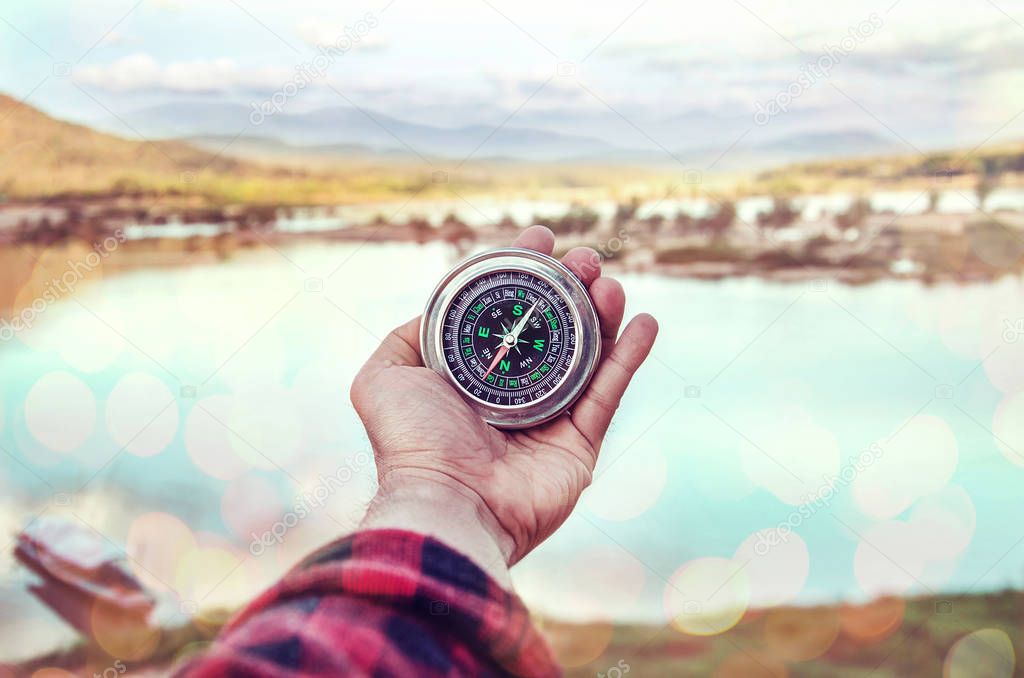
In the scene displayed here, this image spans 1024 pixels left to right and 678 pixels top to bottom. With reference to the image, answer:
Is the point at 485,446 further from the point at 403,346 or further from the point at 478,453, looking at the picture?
the point at 403,346

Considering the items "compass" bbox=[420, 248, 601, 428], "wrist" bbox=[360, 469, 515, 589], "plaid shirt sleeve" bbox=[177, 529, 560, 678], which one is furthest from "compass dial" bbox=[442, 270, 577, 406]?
"plaid shirt sleeve" bbox=[177, 529, 560, 678]

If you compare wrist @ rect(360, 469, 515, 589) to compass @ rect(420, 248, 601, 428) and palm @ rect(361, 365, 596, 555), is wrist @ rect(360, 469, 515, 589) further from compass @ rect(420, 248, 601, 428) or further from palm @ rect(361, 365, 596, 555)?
compass @ rect(420, 248, 601, 428)

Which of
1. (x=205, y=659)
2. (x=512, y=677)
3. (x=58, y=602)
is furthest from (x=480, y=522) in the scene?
(x=58, y=602)

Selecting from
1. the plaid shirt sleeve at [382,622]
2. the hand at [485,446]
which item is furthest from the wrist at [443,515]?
the plaid shirt sleeve at [382,622]

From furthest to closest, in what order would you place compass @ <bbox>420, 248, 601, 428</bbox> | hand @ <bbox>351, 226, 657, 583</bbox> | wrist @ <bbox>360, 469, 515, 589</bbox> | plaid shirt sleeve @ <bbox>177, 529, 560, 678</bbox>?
compass @ <bbox>420, 248, 601, 428</bbox>, hand @ <bbox>351, 226, 657, 583</bbox>, wrist @ <bbox>360, 469, 515, 589</bbox>, plaid shirt sleeve @ <bbox>177, 529, 560, 678</bbox>

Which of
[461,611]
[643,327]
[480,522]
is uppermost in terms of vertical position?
[643,327]

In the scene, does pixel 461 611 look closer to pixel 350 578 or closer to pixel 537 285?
pixel 350 578

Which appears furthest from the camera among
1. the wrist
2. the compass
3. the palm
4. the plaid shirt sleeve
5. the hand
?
the compass
